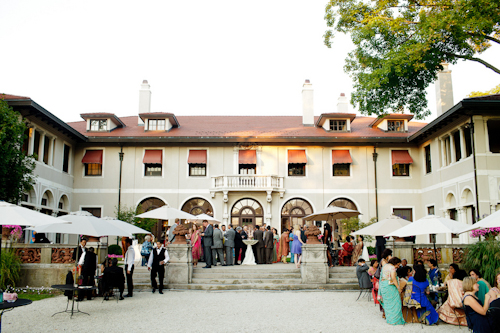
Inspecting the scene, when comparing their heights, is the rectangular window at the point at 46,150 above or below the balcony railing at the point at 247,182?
above

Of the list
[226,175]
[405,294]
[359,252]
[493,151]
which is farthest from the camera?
[226,175]

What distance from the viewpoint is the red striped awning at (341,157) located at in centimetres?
2766

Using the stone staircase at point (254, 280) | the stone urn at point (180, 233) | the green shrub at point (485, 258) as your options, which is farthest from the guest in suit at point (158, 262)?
the green shrub at point (485, 258)

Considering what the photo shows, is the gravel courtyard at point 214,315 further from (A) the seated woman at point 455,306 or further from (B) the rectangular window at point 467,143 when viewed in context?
(B) the rectangular window at point 467,143

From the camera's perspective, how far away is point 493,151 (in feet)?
74.1

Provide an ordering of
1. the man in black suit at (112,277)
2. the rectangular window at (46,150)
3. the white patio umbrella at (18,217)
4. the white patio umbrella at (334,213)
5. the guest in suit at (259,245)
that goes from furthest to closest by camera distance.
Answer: the rectangular window at (46,150), the guest in suit at (259,245), the white patio umbrella at (334,213), the man in black suit at (112,277), the white patio umbrella at (18,217)

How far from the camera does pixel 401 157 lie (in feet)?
90.9

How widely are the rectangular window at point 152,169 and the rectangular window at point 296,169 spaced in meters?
8.31

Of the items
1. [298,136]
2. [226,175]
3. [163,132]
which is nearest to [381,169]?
[298,136]

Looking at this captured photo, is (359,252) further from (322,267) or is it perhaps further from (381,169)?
(381,169)

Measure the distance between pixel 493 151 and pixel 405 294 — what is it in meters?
16.1

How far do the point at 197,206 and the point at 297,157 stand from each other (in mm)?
6940

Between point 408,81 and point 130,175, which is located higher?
point 408,81

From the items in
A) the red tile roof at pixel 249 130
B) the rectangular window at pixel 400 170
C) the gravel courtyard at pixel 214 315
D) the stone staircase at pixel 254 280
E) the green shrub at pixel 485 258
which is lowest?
the gravel courtyard at pixel 214 315
